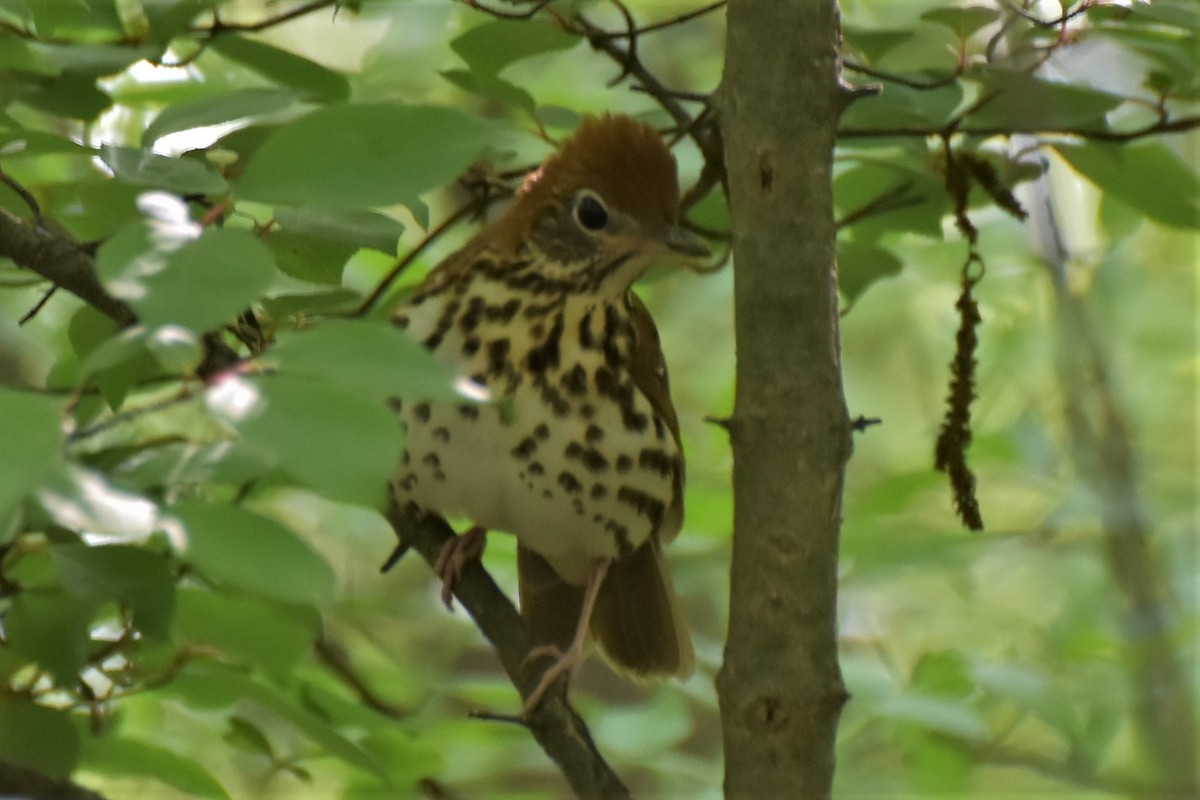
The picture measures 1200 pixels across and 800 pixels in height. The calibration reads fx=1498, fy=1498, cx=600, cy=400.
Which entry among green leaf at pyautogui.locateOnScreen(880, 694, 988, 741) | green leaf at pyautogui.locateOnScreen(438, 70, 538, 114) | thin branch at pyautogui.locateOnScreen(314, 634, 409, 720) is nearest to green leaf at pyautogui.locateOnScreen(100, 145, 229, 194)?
green leaf at pyautogui.locateOnScreen(438, 70, 538, 114)

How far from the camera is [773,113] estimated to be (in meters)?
1.62

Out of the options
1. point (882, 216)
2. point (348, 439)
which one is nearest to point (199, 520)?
point (348, 439)

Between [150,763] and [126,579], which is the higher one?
[126,579]

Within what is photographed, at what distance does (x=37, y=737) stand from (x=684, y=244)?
1.14m

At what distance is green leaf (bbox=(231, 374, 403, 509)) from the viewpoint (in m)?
0.86

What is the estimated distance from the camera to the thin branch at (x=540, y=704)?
1.85 meters

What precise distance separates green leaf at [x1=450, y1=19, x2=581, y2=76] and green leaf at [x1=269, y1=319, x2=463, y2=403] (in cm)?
92

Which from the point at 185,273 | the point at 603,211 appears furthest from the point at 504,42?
the point at 185,273

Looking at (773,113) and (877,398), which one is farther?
(877,398)

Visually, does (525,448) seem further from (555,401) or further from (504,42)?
(504,42)

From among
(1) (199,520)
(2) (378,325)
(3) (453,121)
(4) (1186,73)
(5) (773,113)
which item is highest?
(4) (1186,73)

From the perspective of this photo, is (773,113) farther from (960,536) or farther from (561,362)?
(960,536)

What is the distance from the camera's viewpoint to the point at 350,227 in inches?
55.5

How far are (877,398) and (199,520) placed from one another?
374cm
